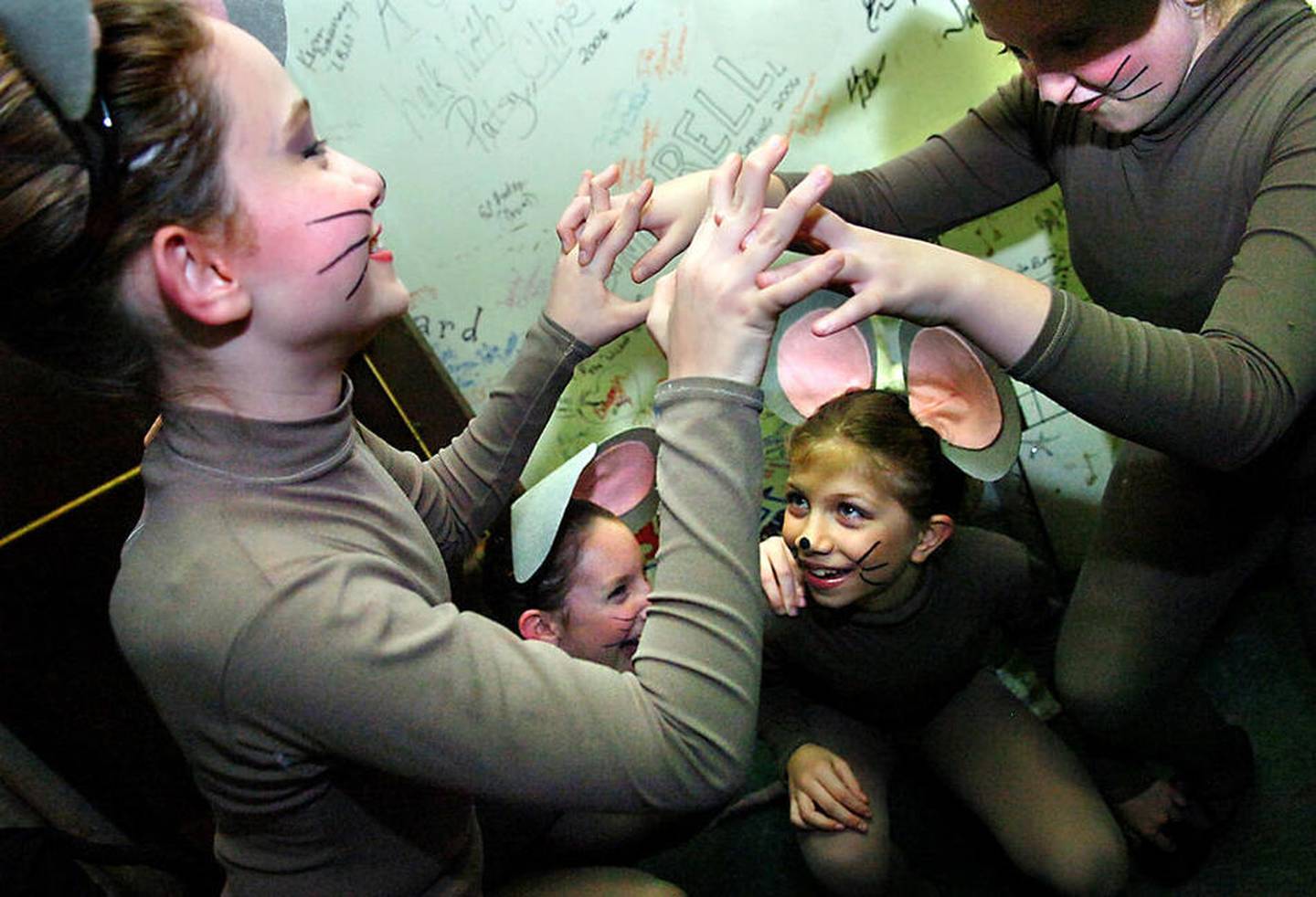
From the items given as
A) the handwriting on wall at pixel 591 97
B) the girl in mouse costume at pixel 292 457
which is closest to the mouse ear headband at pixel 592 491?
the girl in mouse costume at pixel 292 457

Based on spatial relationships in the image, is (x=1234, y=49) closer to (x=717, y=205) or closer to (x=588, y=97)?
(x=717, y=205)

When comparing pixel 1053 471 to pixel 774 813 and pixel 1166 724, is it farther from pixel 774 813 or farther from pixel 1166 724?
pixel 774 813

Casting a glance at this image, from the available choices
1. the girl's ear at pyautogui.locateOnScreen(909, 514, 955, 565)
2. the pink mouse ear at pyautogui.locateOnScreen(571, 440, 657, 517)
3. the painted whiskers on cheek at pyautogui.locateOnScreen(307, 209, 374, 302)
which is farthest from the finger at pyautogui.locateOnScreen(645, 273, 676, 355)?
the girl's ear at pyautogui.locateOnScreen(909, 514, 955, 565)

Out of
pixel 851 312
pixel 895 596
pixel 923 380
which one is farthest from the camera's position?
pixel 895 596

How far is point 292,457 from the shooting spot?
74cm

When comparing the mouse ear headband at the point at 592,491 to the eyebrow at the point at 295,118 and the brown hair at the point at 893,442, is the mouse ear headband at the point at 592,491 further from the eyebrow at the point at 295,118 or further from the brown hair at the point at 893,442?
the eyebrow at the point at 295,118

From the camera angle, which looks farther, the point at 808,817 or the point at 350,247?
the point at 808,817

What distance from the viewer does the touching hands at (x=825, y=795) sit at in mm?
1317

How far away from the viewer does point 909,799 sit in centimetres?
158

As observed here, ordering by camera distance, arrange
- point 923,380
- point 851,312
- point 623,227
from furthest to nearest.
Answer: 1. point 923,380
2. point 623,227
3. point 851,312

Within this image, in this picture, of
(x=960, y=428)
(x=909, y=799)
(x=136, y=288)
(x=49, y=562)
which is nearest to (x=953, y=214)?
(x=960, y=428)

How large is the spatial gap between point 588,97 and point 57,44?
105 cm

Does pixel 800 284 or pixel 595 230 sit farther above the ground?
pixel 800 284

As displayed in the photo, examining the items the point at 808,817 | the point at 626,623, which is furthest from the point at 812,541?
the point at 808,817
